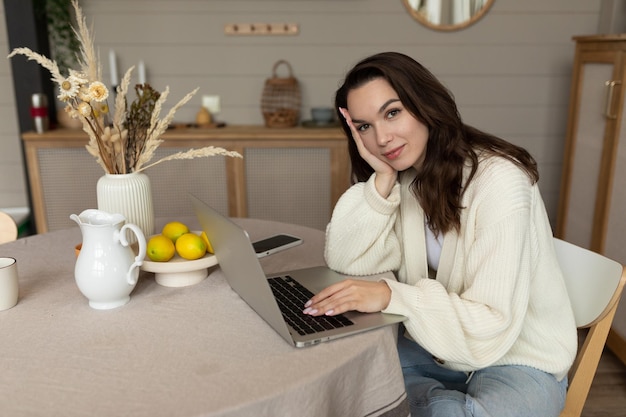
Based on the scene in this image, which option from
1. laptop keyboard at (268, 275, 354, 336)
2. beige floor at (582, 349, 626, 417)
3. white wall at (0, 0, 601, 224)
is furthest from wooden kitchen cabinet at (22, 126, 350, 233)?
laptop keyboard at (268, 275, 354, 336)

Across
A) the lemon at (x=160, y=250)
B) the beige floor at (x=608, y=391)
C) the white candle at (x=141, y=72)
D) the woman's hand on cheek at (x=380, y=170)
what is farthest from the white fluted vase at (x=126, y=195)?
the white candle at (x=141, y=72)

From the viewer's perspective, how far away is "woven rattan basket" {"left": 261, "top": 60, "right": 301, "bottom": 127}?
325 cm

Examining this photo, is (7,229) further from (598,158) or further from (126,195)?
(598,158)

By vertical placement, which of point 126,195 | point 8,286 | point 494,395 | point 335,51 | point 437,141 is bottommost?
point 494,395

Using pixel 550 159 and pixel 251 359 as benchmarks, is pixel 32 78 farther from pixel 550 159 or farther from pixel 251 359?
pixel 550 159

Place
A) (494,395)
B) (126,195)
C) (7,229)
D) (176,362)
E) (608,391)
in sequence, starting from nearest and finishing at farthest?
(176,362) < (494,395) < (126,195) < (7,229) < (608,391)

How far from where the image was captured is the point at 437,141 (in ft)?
4.69

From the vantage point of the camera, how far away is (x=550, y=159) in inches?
136

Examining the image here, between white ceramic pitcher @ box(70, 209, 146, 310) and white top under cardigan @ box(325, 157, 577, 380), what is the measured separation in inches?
20.4

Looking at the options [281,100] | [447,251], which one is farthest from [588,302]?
[281,100]

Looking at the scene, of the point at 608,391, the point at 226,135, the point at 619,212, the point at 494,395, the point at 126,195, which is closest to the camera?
the point at 494,395

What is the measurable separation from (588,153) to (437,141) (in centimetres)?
166

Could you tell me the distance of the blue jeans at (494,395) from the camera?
1.21m

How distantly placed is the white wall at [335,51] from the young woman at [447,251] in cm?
186
